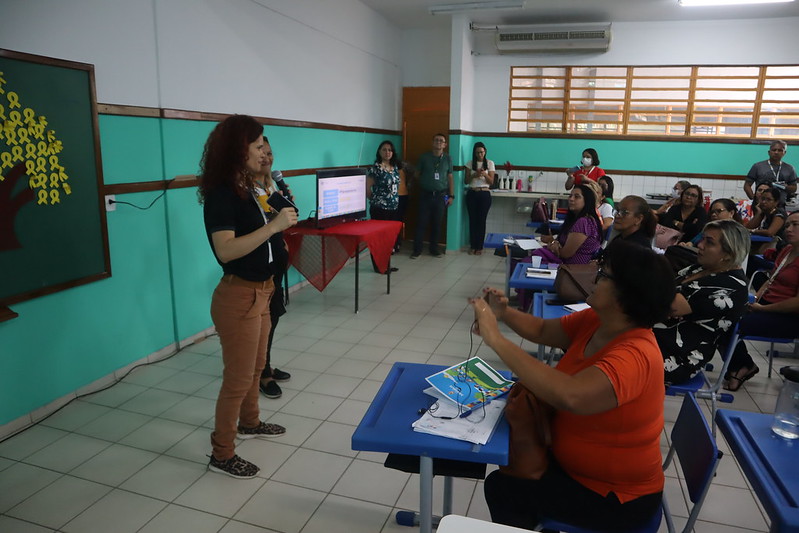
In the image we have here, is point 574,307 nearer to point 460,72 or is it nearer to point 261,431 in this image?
point 261,431

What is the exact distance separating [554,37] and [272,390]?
6.07m

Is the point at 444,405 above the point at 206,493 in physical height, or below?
above

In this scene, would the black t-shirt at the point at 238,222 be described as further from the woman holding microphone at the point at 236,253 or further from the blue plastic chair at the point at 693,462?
the blue plastic chair at the point at 693,462

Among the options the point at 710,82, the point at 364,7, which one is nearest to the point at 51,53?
the point at 364,7

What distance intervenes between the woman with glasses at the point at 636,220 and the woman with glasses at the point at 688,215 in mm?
1662

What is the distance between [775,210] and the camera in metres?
5.36

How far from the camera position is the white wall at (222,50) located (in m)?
2.94

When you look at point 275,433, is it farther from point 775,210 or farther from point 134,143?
point 775,210

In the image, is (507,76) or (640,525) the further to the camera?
(507,76)

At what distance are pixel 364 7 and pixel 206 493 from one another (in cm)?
597

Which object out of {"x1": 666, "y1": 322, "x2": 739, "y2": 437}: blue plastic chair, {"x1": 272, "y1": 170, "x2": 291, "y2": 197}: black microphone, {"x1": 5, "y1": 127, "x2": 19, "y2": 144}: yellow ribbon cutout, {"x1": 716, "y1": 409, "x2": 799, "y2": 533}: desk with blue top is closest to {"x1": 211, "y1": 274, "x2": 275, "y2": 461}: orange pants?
{"x1": 272, "y1": 170, "x2": 291, "y2": 197}: black microphone

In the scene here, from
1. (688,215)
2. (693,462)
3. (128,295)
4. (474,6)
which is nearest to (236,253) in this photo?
(128,295)

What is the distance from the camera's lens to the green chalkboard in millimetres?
2666

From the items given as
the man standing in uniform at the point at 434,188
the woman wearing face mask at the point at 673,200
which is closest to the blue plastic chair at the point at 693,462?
the woman wearing face mask at the point at 673,200
